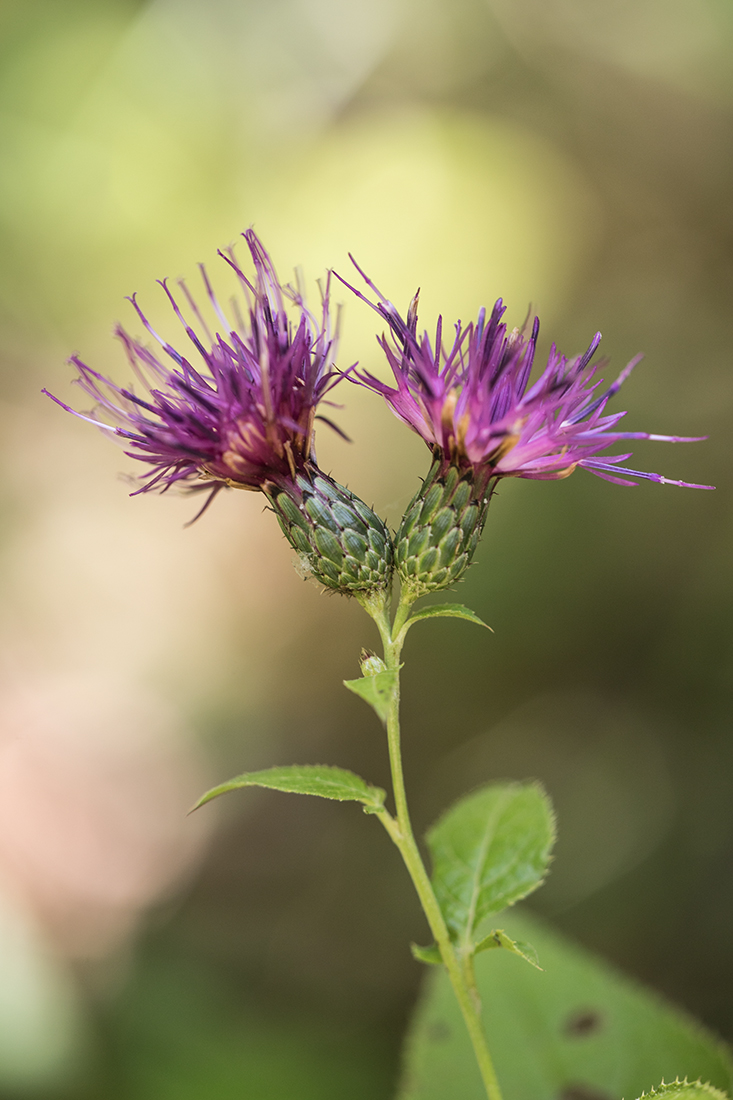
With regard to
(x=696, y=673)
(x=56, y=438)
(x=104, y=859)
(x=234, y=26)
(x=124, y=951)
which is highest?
(x=234, y=26)

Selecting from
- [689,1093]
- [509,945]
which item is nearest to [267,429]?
[509,945]

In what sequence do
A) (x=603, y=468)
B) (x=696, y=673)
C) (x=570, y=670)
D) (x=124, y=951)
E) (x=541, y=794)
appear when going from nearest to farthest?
(x=603, y=468)
(x=541, y=794)
(x=124, y=951)
(x=696, y=673)
(x=570, y=670)

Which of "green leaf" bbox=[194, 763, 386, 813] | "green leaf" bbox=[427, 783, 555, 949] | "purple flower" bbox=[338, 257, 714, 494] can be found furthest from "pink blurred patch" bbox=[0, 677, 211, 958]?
"purple flower" bbox=[338, 257, 714, 494]

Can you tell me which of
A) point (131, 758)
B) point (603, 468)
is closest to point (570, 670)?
point (131, 758)

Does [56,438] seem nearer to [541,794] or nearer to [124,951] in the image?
[124,951]

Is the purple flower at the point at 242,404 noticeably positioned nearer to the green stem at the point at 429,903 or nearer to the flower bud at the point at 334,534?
the flower bud at the point at 334,534

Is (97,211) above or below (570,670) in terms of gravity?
above

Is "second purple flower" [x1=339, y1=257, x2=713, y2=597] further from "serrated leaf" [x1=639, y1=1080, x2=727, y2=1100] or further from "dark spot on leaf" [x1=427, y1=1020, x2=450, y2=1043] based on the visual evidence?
"dark spot on leaf" [x1=427, y1=1020, x2=450, y2=1043]

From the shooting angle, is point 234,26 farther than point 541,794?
Yes
